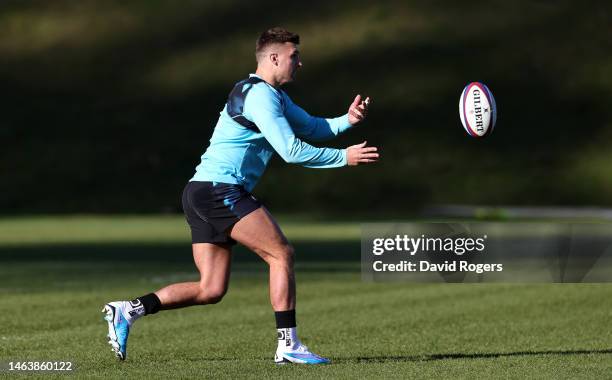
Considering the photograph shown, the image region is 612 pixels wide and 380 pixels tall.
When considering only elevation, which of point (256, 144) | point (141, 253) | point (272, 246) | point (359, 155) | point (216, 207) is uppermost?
point (256, 144)

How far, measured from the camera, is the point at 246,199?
10.7 meters

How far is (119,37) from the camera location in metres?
156

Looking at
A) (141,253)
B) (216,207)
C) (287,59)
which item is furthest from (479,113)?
(141,253)

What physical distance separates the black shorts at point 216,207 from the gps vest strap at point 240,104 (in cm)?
47

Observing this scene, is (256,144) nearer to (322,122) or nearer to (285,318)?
(322,122)

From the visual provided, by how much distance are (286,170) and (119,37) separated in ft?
125

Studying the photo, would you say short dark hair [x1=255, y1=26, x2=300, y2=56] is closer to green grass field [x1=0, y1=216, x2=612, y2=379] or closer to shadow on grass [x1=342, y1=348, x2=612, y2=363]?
green grass field [x1=0, y1=216, x2=612, y2=379]

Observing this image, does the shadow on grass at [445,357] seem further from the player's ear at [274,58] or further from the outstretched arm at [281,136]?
the player's ear at [274,58]

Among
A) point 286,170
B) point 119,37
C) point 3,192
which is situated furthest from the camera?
point 119,37

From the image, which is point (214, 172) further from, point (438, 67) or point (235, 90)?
point (438, 67)

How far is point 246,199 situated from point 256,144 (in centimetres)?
44

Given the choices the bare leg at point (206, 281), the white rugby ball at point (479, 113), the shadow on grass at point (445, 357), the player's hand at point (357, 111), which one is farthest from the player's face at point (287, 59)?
the white rugby ball at point (479, 113)

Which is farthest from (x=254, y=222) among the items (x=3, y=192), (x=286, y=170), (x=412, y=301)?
(x=286, y=170)

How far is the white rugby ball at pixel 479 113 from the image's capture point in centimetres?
1384
